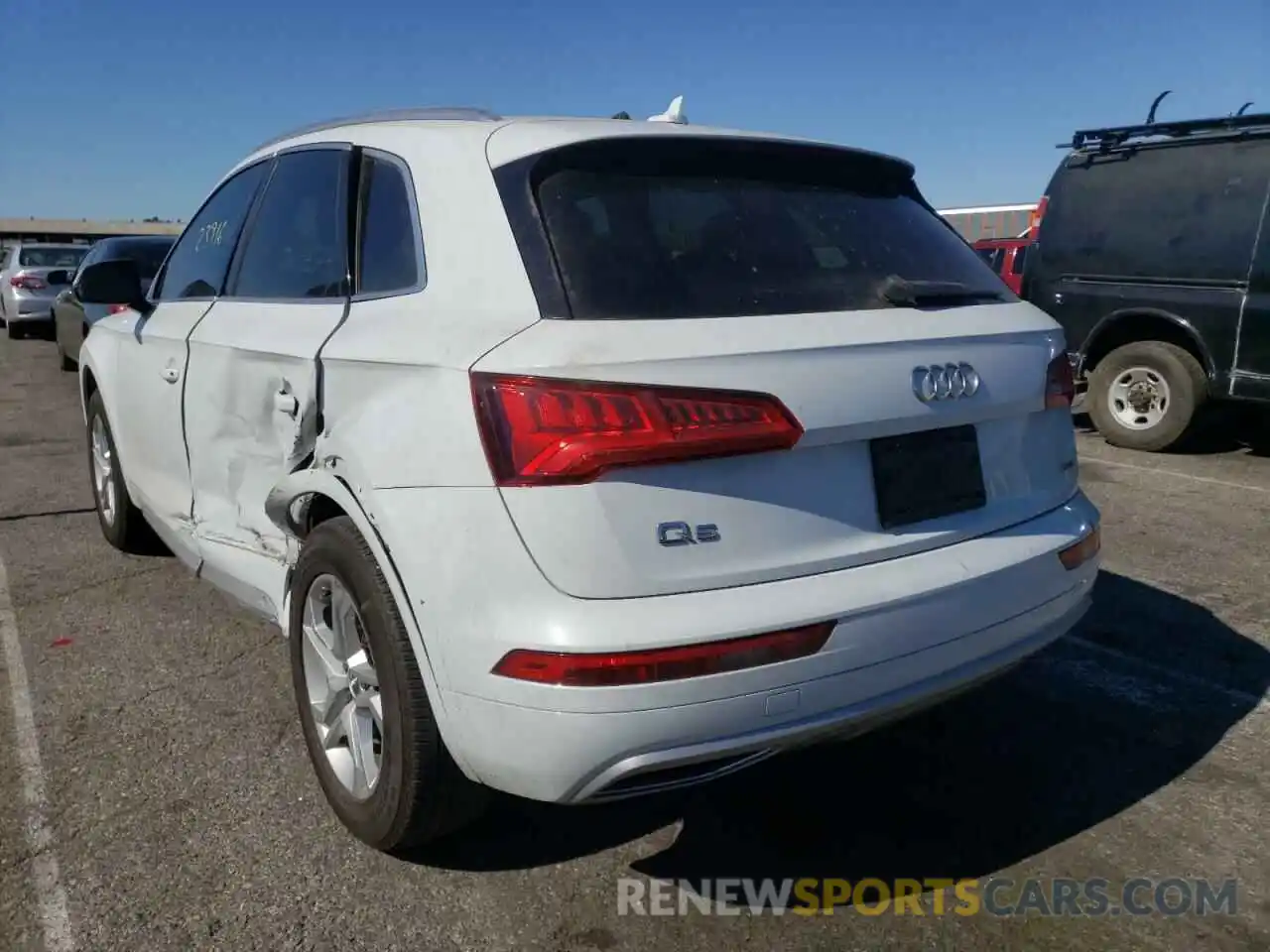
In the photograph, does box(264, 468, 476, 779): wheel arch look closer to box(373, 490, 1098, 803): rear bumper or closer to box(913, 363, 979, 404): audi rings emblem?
box(373, 490, 1098, 803): rear bumper

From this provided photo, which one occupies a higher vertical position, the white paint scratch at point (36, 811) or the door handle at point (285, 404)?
the door handle at point (285, 404)

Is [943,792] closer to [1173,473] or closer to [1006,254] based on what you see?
[1173,473]

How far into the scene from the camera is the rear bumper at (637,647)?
6.79ft

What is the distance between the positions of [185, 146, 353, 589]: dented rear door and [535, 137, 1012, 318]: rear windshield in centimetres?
82

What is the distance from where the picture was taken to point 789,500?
222 centimetres

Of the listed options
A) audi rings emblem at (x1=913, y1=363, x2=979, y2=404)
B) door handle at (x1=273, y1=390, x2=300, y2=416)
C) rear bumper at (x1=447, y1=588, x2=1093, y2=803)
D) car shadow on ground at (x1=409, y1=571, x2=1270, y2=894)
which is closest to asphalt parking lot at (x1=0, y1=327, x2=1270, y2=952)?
car shadow on ground at (x1=409, y1=571, x2=1270, y2=894)

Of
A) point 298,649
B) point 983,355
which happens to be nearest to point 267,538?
point 298,649

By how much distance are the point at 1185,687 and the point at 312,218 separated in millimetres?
3238

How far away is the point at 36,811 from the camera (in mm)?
2920

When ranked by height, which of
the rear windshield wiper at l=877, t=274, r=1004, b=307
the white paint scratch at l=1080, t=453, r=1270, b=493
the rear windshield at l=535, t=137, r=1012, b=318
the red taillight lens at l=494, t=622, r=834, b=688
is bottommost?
the white paint scratch at l=1080, t=453, r=1270, b=493

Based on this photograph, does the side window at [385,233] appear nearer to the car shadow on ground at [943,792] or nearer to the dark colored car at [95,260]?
the car shadow on ground at [943,792]

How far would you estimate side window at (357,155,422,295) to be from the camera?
2.64m

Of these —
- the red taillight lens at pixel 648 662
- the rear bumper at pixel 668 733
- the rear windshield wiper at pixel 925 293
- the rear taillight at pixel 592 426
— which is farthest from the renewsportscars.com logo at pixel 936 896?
the rear windshield wiper at pixel 925 293

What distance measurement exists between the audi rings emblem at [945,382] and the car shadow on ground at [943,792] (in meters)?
0.77
